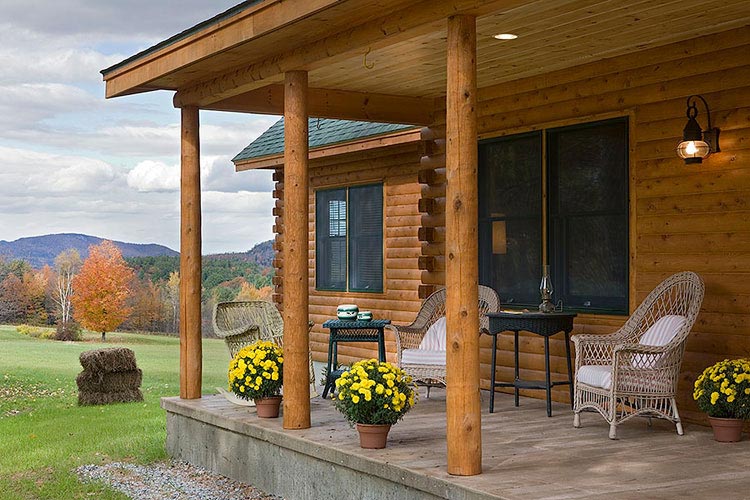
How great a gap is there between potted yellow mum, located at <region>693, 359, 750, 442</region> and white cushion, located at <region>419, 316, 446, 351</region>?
2487 millimetres

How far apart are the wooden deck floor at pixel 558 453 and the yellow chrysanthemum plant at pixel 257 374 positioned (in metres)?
0.21

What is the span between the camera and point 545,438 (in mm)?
6211

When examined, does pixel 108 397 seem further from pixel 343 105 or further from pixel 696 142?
pixel 696 142

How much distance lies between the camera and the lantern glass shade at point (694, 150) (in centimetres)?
654

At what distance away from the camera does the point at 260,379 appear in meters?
7.02

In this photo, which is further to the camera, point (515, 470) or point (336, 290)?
point (336, 290)

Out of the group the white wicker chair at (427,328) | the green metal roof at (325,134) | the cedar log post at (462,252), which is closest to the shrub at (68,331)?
the green metal roof at (325,134)

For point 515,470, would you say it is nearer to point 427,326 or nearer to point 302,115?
point 302,115

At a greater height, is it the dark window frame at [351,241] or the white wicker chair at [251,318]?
the dark window frame at [351,241]

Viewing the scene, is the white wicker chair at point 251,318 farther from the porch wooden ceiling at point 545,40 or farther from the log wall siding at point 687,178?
the log wall siding at point 687,178

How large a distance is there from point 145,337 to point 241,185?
575 cm

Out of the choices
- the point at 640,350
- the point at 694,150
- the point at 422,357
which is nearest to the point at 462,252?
the point at 640,350

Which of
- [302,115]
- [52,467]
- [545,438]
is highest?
[302,115]

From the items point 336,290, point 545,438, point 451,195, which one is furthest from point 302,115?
point 336,290
